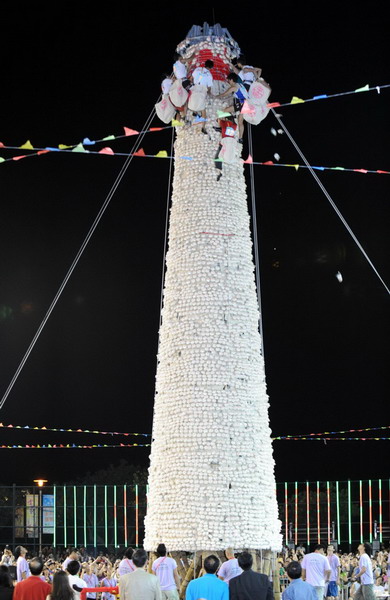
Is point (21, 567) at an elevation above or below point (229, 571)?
below

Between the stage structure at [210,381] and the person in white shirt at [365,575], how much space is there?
45.2 inches

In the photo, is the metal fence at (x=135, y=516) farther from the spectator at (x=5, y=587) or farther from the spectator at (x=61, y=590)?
the spectator at (x=61, y=590)

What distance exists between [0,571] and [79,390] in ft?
57.3

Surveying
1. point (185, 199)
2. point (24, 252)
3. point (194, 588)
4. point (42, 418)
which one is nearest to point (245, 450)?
point (185, 199)

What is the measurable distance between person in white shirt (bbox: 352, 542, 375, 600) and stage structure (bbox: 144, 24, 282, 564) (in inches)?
45.2

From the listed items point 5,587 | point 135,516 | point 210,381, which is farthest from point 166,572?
point 135,516

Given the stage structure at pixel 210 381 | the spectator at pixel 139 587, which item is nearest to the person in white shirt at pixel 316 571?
the stage structure at pixel 210 381

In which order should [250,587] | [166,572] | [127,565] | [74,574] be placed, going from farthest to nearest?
[127,565], [166,572], [74,574], [250,587]

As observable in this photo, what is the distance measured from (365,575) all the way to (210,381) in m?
3.26

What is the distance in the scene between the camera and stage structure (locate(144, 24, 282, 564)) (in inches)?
462

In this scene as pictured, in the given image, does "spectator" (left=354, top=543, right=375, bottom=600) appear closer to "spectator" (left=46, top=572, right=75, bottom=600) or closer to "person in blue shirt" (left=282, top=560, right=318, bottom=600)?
"person in blue shirt" (left=282, top=560, right=318, bottom=600)

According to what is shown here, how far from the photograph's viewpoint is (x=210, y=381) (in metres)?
12.1

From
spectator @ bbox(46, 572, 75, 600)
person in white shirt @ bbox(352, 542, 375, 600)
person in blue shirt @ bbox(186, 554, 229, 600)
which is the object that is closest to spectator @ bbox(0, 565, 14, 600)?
spectator @ bbox(46, 572, 75, 600)

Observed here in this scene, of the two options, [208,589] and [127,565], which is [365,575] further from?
[208,589]
